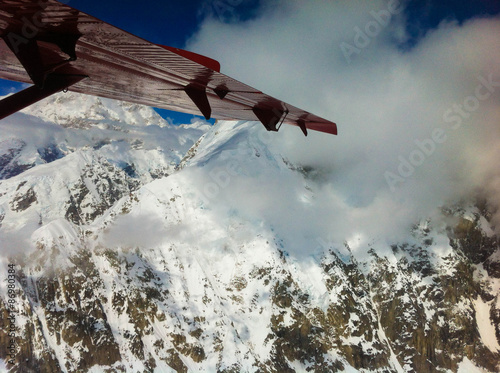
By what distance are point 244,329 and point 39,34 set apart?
20640 cm

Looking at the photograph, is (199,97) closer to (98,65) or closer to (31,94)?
(98,65)

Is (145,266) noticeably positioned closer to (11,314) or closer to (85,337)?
(85,337)

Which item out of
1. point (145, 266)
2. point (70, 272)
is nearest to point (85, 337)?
point (70, 272)

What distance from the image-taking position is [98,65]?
3.51 metres

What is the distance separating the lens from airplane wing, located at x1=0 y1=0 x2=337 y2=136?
231 cm

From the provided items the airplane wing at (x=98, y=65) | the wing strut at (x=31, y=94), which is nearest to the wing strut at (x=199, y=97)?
the airplane wing at (x=98, y=65)

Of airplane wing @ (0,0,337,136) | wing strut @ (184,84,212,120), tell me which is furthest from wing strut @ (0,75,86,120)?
wing strut @ (184,84,212,120)

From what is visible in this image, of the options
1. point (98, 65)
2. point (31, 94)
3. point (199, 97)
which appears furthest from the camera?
point (199, 97)

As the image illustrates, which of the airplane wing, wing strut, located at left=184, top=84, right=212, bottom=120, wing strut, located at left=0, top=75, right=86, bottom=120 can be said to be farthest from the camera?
wing strut, located at left=184, top=84, right=212, bottom=120

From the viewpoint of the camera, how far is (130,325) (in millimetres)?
173000

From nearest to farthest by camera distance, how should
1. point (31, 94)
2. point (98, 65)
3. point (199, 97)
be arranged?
point (31, 94) → point (98, 65) → point (199, 97)

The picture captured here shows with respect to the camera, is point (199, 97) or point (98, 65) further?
point (199, 97)

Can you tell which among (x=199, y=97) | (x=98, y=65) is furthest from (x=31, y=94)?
(x=199, y=97)

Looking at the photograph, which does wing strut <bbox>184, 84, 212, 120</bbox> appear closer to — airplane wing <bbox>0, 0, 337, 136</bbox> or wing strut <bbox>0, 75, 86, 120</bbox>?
airplane wing <bbox>0, 0, 337, 136</bbox>
